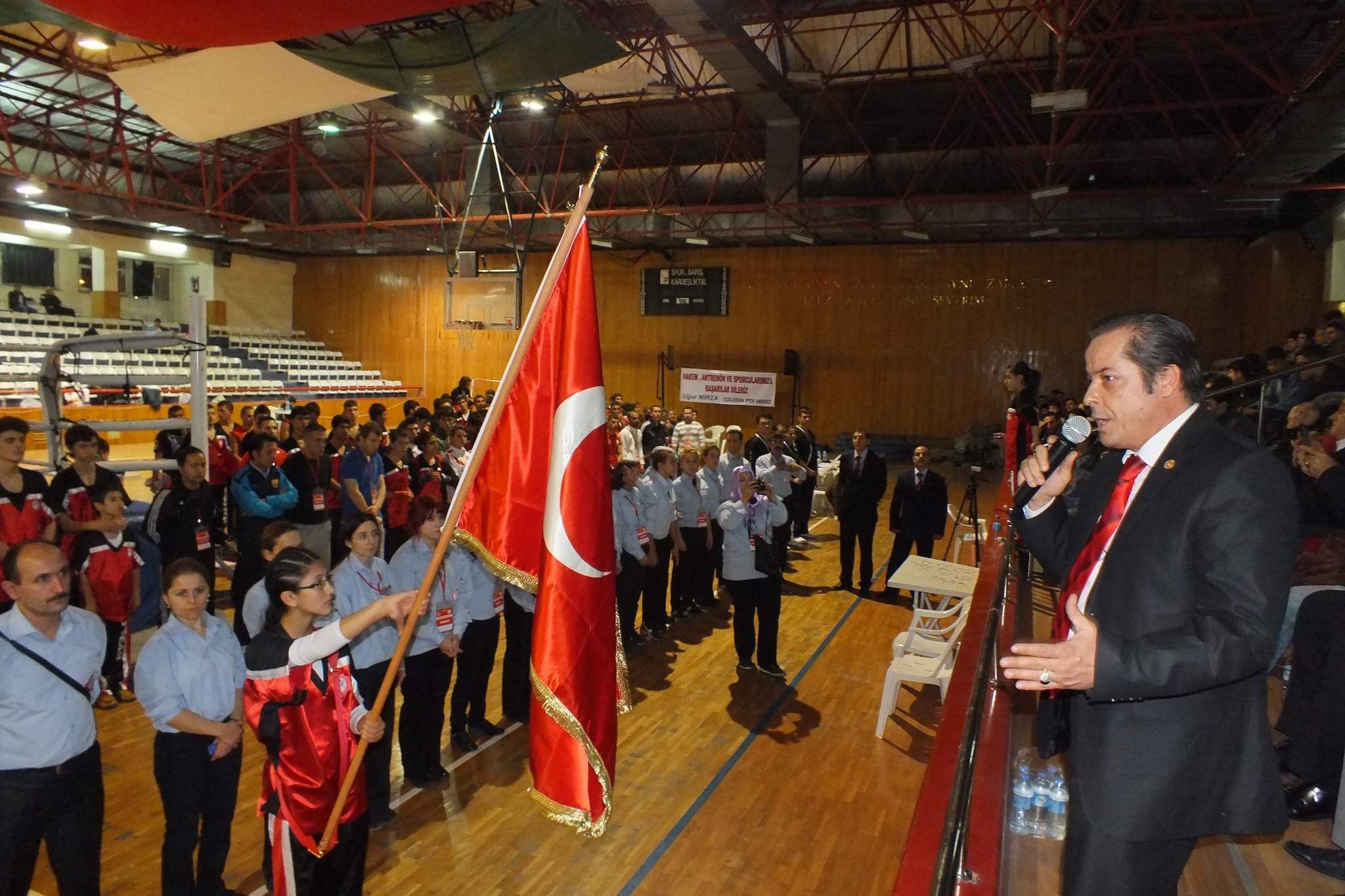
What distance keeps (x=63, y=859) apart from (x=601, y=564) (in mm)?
2289

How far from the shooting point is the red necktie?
160cm

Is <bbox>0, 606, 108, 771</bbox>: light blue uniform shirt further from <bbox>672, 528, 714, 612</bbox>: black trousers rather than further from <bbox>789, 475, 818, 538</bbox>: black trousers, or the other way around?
<bbox>789, 475, 818, 538</bbox>: black trousers

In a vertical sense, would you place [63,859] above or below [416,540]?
below

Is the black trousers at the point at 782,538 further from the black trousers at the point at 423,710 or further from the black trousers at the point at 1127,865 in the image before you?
the black trousers at the point at 1127,865

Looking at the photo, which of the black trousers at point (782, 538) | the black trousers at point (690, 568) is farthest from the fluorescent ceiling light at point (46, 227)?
the black trousers at point (782, 538)

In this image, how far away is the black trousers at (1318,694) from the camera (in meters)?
2.78

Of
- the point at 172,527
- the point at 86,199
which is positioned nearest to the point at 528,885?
the point at 172,527

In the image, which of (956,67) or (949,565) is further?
(956,67)

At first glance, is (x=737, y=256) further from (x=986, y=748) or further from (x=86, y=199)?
(x=986, y=748)

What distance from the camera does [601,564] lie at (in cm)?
239

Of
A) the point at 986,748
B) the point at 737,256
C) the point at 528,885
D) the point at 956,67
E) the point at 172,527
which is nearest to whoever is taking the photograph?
the point at 986,748

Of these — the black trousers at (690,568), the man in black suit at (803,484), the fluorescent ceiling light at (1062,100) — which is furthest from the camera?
the man in black suit at (803,484)

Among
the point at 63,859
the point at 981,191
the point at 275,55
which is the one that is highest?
the point at 981,191

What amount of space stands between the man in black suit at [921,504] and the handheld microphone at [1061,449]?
21.1 feet
